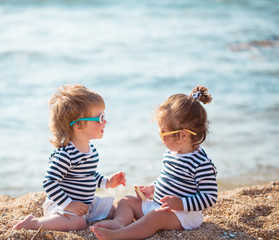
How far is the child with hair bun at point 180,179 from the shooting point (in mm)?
3021

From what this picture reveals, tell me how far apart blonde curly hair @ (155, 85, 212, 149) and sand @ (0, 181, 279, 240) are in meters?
0.70

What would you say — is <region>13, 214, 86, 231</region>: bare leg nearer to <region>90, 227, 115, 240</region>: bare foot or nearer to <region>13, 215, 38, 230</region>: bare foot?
<region>13, 215, 38, 230</region>: bare foot

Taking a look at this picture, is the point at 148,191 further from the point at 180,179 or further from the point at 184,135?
the point at 184,135

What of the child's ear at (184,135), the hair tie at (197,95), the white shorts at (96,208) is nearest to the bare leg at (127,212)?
the white shorts at (96,208)

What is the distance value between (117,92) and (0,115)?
248 cm

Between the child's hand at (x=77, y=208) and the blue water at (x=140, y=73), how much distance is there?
2.86 ft

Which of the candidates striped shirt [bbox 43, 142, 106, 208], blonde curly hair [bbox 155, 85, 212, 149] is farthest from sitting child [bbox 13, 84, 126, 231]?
blonde curly hair [bbox 155, 85, 212, 149]

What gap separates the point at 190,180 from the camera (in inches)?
124

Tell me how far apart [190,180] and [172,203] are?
0.25 m

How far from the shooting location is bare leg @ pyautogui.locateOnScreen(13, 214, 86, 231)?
10.1ft

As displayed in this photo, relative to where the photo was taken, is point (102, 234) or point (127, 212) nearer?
point (102, 234)

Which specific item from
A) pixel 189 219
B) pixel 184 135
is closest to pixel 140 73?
pixel 184 135

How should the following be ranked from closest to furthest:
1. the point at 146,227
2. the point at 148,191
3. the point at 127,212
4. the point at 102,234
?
the point at 102,234 → the point at 146,227 → the point at 127,212 → the point at 148,191

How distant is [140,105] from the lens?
7.79 meters
